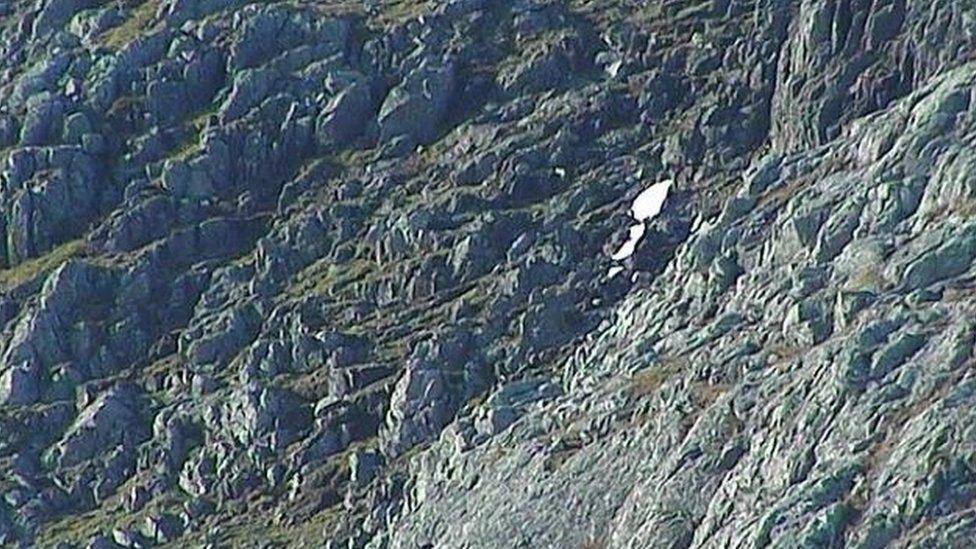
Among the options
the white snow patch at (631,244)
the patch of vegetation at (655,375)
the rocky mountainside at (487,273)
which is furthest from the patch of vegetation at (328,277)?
the patch of vegetation at (655,375)

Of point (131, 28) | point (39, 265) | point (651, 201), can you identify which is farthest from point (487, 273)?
point (131, 28)

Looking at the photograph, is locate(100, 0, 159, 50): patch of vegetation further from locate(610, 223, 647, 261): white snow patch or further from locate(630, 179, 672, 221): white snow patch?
locate(610, 223, 647, 261): white snow patch

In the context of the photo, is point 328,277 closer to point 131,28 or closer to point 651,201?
point 651,201

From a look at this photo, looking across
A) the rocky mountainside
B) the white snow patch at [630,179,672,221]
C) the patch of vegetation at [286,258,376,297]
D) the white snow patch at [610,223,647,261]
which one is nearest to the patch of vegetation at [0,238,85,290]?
the rocky mountainside

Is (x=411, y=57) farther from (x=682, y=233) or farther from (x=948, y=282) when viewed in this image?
(x=948, y=282)

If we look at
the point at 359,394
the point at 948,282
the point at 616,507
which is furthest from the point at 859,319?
the point at 359,394

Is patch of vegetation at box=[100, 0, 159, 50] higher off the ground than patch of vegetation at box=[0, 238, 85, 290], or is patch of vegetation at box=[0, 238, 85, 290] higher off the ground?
patch of vegetation at box=[100, 0, 159, 50]
